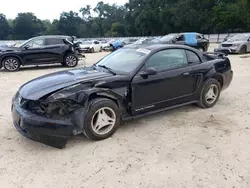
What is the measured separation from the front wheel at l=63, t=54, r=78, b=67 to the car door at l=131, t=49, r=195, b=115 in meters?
8.31

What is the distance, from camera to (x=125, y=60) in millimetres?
4418

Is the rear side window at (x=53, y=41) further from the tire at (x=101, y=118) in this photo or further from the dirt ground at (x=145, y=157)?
the tire at (x=101, y=118)

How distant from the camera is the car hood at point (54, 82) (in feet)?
11.5

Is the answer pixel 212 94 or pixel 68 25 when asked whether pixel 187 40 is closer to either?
pixel 212 94

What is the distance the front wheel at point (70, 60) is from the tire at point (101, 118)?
8.87 m

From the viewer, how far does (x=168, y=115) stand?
4.73 metres

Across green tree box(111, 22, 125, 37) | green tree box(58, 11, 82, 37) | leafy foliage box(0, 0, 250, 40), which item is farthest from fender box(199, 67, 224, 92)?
green tree box(58, 11, 82, 37)

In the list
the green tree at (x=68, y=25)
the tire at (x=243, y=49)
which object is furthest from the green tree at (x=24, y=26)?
the tire at (x=243, y=49)

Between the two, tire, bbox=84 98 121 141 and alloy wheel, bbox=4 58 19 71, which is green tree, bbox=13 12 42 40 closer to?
alloy wheel, bbox=4 58 19 71

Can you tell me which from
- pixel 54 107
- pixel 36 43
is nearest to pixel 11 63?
pixel 36 43

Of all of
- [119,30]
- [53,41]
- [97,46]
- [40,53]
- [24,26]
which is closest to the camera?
[40,53]

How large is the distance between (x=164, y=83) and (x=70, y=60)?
8709 mm

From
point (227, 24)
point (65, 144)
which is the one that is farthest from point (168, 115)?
point (227, 24)

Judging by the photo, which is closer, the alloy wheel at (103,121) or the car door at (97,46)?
the alloy wheel at (103,121)
